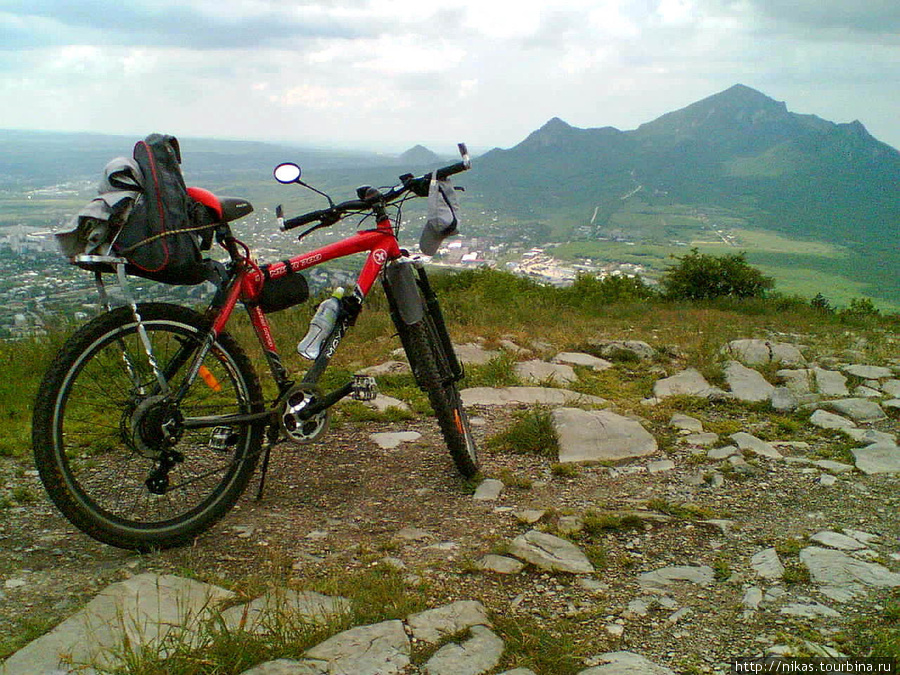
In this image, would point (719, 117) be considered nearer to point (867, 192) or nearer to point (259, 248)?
point (867, 192)

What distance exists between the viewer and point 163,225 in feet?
10.6

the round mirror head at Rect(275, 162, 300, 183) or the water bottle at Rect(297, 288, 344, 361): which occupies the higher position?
the round mirror head at Rect(275, 162, 300, 183)

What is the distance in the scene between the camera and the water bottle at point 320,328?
3857 millimetres

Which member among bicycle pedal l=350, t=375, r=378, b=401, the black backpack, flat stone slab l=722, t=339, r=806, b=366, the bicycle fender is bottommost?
flat stone slab l=722, t=339, r=806, b=366

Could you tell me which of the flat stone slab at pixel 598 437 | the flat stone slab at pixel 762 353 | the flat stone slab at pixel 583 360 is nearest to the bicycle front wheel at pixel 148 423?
the flat stone slab at pixel 598 437

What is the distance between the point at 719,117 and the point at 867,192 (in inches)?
1682

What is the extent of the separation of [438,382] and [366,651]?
1.98 m

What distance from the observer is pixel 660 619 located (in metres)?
2.71

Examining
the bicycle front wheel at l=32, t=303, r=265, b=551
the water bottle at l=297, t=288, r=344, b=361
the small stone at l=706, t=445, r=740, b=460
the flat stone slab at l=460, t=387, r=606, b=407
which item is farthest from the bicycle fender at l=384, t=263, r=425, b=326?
the small stone at l=706, t=445, r=740, b=460

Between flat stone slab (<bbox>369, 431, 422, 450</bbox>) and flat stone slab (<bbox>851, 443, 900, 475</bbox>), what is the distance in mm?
3094

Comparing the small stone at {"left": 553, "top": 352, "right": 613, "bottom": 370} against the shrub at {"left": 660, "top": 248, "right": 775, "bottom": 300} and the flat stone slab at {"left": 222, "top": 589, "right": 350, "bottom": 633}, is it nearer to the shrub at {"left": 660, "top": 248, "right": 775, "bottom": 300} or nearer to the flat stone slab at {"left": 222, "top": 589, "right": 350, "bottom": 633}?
the flat stone slab at {"left": 222, "top": 589, "right": 350, "bottom": 633}

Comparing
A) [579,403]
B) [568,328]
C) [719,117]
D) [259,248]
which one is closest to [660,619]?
[579,403]

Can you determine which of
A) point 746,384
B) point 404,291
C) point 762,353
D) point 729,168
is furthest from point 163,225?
point 729,168

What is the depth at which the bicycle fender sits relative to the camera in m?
4.05
